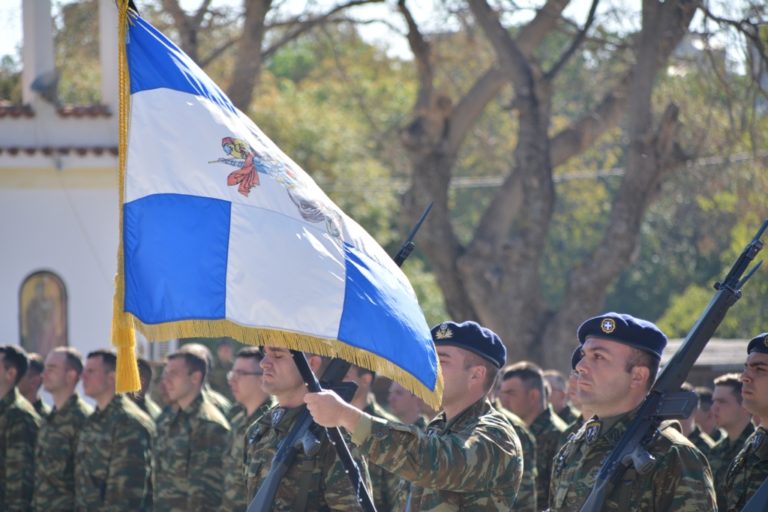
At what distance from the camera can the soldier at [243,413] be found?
752 cm

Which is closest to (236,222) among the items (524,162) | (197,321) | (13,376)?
(197,321)

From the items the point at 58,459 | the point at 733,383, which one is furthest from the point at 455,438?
the point at 58,459

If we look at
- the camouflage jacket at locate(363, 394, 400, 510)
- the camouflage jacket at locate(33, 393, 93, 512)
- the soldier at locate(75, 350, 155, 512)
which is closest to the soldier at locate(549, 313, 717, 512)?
the camouflage jacket at locate(363, 394, 400, 510)

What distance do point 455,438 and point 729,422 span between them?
3372 millimetres

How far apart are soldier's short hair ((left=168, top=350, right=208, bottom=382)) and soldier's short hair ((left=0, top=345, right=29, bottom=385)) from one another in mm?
1443

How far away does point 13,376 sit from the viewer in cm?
979

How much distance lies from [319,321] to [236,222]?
20.4 inches

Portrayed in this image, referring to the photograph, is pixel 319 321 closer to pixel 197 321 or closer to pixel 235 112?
pixel 197 321

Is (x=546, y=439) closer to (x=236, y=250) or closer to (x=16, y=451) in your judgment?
(x=16, y=451)

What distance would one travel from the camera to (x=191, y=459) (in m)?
8.64

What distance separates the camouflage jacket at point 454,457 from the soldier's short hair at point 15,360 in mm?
5300

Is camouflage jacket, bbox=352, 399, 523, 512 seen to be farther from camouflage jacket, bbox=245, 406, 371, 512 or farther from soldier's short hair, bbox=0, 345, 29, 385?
soldier's short hair, bbox=0, 345, 29, 385

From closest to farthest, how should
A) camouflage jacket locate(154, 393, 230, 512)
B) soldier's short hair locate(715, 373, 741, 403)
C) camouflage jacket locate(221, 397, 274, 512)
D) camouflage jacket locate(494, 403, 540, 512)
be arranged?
camouflage jacket locate(494, 403, 540, 512)
camouflage jacket locate(221, 397, 274, 512)
soldier's short hair locate(715, 373, 741, 403)
camouflage jacket locate(154, 393, 230, 512)

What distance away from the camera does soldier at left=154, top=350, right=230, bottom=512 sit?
853 centimetres
